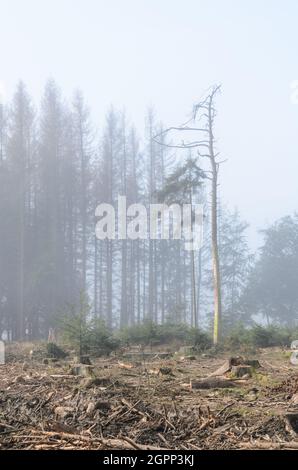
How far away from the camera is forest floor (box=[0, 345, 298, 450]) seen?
233 inches

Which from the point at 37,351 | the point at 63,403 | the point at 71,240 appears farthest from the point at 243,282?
the point at 63,403

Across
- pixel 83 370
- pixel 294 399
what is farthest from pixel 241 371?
pixel 83 370

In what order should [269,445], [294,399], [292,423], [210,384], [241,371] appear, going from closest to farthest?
1. [269,445]
2. [292,423]
3. [294,399]
4. [210,384]
5. [241,371]

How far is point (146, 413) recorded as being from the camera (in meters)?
6.96

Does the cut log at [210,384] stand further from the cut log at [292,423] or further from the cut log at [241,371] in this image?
the cut log at [292,423]

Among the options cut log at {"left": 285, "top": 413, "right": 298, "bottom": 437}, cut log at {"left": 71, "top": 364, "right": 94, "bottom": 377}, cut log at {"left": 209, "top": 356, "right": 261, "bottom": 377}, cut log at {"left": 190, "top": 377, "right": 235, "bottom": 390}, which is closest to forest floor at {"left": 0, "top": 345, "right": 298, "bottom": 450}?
cut log at {"left": 285, "top": 413, "right": 298, "bottom": 437}

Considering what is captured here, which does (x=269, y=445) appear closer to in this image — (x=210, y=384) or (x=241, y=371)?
(x=210, y=384)

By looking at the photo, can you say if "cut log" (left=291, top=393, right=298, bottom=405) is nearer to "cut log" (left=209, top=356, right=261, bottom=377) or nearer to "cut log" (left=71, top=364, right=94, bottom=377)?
"cut log" (left=209, top=356, right=261, bottom=377)

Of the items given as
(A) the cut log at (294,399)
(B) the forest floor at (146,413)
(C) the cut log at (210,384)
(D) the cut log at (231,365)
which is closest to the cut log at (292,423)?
(B) the forest floor at (146,413)

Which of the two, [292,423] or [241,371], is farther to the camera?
[241,371]

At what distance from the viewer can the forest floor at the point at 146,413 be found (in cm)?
591

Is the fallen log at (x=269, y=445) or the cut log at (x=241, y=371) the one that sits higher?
the cut log at (x=241, y=371)

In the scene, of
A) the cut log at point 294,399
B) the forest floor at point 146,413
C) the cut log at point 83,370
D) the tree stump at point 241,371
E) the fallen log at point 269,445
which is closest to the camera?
the fallen log at point 269,445
